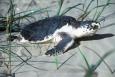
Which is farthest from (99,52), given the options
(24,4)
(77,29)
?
(24,4)

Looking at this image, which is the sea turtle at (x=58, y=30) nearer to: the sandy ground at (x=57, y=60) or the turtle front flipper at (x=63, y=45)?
the turtle front flipper at (x=63, y=45)

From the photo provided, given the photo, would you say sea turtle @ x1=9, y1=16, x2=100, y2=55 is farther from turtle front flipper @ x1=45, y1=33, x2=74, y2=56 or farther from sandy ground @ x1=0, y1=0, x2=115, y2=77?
sandy ground @ x1=0, y1=0, x2=115, y2=77

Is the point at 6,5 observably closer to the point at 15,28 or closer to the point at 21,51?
the point at 15,28

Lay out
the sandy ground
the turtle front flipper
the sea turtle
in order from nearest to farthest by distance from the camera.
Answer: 1. the sandy ground
2. the turtle front flipper
3. the sea turtle

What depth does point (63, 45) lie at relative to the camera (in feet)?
12.1

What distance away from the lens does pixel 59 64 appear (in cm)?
333

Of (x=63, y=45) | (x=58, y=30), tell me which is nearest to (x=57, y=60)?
(x=63, y=45)

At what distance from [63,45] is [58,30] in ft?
0.98

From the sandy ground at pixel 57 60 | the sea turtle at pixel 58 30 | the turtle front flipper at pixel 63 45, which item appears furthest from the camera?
the sea turtle at pixel 58 30

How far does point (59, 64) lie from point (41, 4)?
191 centimetres

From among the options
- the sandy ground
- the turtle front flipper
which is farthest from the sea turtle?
the sandy ground

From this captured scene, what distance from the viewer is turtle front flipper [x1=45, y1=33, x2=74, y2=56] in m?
3.55

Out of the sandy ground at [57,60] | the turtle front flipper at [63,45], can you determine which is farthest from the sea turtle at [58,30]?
the sandy ground at [57,60]

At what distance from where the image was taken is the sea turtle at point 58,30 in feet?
12.7
